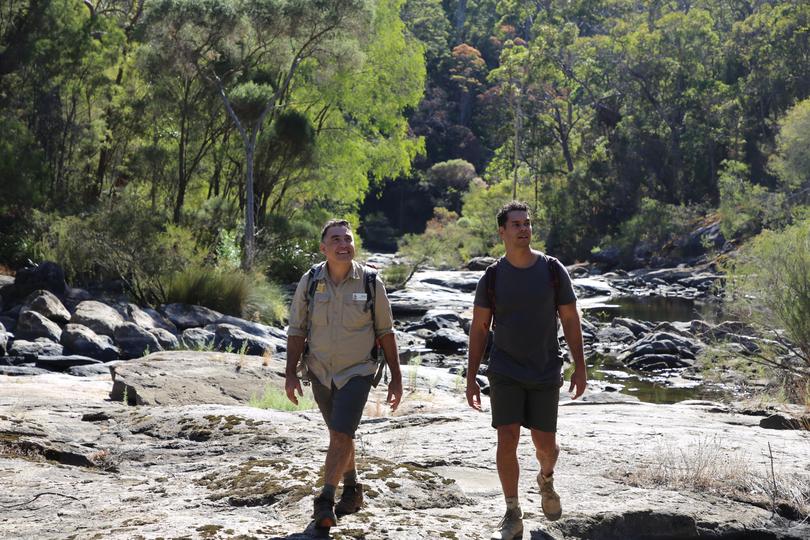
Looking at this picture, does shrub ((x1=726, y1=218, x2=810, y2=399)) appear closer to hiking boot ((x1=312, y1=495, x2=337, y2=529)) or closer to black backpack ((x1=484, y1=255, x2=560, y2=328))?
black backpack ((x1=484, y1=255, x2=560, y2=328))

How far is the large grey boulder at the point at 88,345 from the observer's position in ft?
48.3

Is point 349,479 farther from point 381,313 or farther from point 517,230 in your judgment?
point 517,230

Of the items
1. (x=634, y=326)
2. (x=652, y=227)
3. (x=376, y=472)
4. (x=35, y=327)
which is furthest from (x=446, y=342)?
(x=652, y=227)

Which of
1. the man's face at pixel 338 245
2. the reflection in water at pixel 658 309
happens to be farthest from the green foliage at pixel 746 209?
the man's face at pixel 338 245

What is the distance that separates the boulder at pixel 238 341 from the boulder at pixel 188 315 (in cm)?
146

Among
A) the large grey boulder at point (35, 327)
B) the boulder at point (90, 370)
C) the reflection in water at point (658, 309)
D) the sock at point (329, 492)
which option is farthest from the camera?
the reflection in water at point (658, 309)

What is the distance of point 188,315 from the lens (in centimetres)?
1825

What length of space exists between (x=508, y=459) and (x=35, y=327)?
475 inches

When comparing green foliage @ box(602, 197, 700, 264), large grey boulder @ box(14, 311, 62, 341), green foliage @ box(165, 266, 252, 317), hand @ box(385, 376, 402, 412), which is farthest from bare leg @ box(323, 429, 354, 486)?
green foliage @ box(602, 197, 700, 264)

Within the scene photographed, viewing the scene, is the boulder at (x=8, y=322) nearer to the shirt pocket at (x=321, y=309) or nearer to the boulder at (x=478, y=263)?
the shirt pocket at (x=321, y=309)

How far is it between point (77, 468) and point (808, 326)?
879 cm

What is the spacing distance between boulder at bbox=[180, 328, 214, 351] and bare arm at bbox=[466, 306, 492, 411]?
1047cm

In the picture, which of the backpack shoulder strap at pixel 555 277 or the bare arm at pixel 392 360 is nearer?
the backpack shoulder strap at pixel 555 277

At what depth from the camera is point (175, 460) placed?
6.86 m
